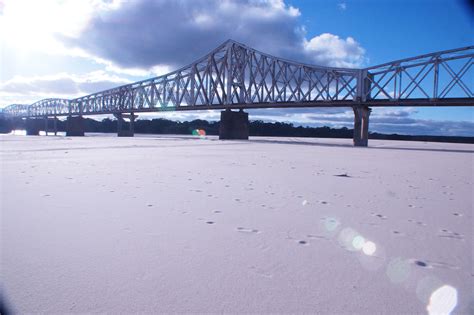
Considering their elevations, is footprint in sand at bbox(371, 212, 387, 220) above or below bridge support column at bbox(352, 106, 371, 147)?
below

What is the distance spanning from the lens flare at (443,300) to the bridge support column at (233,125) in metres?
39.4

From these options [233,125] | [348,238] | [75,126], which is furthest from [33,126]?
[348,238]

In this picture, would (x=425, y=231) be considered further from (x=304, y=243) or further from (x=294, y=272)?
(x=294, y=272)

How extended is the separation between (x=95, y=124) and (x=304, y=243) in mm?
134349

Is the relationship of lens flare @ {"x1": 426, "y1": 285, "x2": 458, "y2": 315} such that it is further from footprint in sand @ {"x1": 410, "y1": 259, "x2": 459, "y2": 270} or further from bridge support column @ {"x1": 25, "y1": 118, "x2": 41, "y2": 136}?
bridge support column @ {"x1": 25, "y1": 118, "x2": 41, "y2": 136}

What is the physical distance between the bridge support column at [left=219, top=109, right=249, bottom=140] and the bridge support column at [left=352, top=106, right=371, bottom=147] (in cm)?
1578

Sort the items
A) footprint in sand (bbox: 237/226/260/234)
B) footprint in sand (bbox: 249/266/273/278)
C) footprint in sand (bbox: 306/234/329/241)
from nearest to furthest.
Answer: footprint in sand (bbox: 249/266/273/278)
footprint in sand (bbox: 306/234/329/241)
footprint in sand (bbox: 237/226/260/234)

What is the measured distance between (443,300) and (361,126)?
104 ft

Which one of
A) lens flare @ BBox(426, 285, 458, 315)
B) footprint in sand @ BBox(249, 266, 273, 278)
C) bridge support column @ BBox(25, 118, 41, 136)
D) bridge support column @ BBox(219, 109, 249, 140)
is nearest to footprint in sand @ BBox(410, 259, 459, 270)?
lens flare @ BBox(426, 285, 458, 315)

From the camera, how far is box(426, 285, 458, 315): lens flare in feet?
5.38

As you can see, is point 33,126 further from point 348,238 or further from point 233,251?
point 348,238

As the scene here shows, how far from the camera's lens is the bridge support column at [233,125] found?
41.5m

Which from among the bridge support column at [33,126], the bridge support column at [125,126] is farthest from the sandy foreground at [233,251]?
the bridge support column at [33,126]

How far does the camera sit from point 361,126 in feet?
101
